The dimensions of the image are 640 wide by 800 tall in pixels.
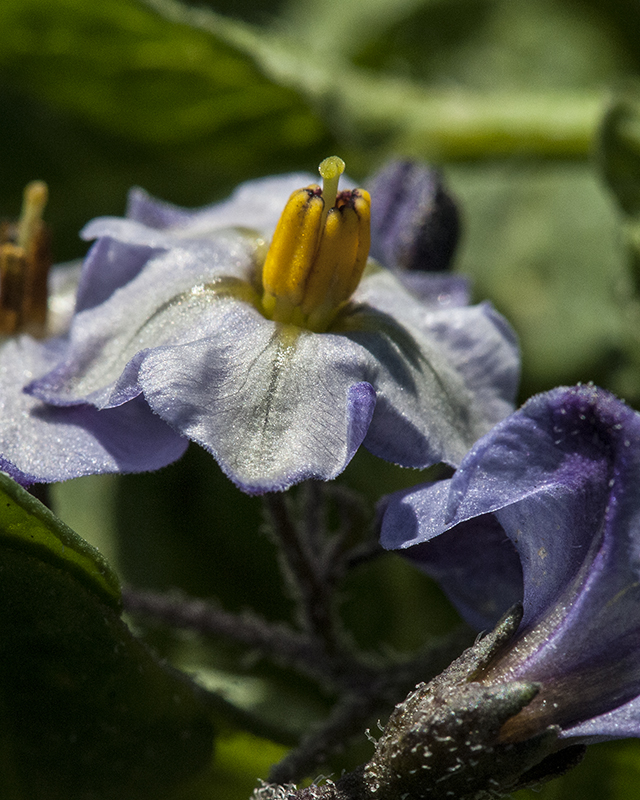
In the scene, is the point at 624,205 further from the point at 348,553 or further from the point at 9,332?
the point at 9,332

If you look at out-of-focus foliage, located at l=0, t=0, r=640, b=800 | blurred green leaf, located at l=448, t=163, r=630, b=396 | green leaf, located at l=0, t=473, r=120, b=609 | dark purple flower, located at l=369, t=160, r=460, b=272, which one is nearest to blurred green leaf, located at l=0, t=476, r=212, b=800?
green leaf, located at l=0, t=473, r=120, b=609

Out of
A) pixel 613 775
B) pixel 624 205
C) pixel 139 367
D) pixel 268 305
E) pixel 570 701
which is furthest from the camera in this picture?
pixel 624 205

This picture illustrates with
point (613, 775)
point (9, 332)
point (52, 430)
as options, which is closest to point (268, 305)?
point (52, 430)

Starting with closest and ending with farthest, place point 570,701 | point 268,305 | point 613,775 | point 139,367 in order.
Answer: point 570,701, point 139,367, point 268,305, point 613,775

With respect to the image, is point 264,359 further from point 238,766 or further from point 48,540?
point 238,766

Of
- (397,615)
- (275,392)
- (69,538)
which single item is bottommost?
(397,615)

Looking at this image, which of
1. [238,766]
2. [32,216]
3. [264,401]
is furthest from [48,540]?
[32,216]
